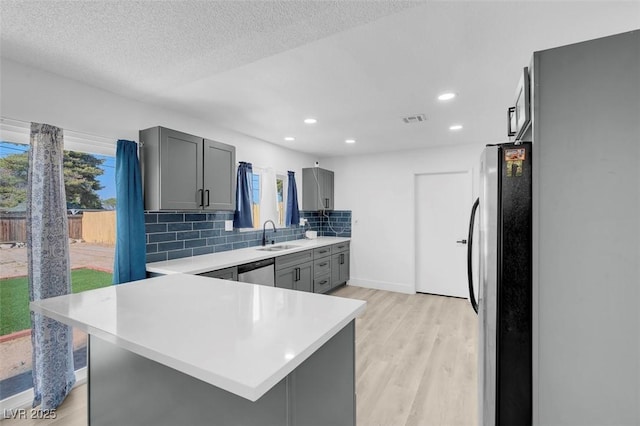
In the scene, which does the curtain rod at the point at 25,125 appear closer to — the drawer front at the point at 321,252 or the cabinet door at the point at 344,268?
the drawer front at the point at 321,252

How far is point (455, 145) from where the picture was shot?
4.55m

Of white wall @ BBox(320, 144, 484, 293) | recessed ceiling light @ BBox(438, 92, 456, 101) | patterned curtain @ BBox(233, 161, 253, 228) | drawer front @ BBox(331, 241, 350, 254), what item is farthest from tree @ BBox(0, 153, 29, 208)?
white wall @ BBox(320, 144, 484, 293)

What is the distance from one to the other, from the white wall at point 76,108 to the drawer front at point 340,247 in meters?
2.56

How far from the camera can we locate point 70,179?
2441 millimetres

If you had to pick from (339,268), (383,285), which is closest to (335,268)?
(339,268)

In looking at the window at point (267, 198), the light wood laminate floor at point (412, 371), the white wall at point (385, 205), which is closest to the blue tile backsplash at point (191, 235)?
the window at point (267, 198)

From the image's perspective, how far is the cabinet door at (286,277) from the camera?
3.56 m

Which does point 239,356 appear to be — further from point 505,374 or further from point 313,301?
point 505,374

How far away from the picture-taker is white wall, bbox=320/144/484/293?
4.81 m

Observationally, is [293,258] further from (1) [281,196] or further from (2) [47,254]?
(2) [47,254]

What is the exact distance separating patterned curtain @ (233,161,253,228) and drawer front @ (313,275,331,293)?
131 cm

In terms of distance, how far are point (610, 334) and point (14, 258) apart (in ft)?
11.2

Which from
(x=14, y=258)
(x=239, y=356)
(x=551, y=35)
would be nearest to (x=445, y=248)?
(x=551, y=35)

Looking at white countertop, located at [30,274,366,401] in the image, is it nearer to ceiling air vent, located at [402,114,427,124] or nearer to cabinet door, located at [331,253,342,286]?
ceiling air vent, located at [402,114,427,124]
